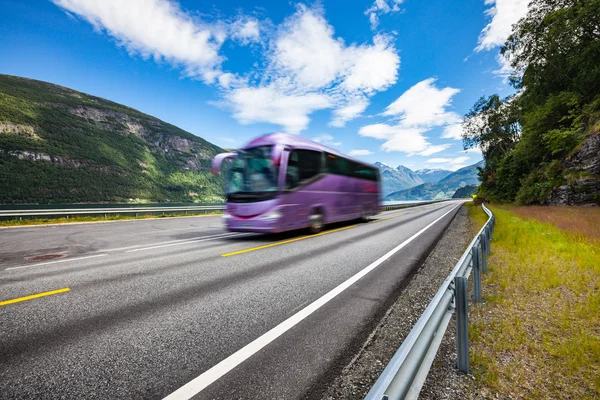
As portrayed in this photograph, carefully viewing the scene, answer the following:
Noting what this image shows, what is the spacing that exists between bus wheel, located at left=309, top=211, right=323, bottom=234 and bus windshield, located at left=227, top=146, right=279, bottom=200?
2574mm

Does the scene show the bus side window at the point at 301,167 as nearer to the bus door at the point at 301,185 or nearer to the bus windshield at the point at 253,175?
the bus door at the point at 301,185

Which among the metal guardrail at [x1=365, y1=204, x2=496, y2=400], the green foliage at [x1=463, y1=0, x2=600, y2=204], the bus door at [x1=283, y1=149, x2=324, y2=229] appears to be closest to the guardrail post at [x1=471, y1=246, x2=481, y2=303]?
the metal guardrail at [x1=365, y1=204, x2=496, y2=400]

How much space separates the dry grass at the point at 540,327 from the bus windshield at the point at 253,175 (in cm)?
677

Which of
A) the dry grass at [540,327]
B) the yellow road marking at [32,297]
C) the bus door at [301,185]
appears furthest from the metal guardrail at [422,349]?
the bus door at [301,185]

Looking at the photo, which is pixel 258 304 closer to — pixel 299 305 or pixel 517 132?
pixel 299 305

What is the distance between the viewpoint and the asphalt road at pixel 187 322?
2.20 meters

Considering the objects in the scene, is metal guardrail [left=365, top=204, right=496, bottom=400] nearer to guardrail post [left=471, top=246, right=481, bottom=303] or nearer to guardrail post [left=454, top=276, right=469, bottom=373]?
guardrail post [left=454, top=276, right=469, bottom=373]

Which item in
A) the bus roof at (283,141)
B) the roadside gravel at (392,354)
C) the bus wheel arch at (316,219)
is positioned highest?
the bus roof at (283,141)

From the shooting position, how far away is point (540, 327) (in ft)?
10.0

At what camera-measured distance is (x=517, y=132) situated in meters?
41.3

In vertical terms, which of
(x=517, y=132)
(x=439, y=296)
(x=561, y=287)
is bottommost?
(x=561, y=287)

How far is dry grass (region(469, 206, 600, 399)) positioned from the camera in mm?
2125

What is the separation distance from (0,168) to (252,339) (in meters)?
186

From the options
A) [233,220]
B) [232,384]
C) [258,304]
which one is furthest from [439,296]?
[233,220]
